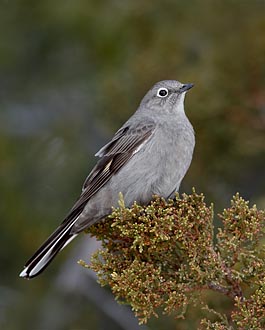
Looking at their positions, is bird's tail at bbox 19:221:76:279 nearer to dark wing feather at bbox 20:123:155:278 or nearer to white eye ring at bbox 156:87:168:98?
dark wing feather at bbox 20:123:155:278

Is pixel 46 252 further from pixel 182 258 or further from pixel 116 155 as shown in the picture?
pixel 182 258

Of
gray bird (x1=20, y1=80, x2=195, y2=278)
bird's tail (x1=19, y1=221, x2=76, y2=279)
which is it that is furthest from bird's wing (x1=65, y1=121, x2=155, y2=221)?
bird's tail (x1=19, y1=221, x2=76, y2=279)

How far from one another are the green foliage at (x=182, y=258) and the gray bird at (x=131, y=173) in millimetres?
942

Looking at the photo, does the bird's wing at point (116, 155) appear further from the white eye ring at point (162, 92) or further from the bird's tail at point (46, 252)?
the white eye ring at point (162, 92)

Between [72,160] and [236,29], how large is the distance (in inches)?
103

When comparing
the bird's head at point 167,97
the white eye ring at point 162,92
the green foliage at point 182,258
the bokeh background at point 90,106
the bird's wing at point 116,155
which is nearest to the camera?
the green foliage at point 182,258

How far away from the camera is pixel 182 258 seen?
5207 millimetres

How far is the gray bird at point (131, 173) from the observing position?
20.0 ft

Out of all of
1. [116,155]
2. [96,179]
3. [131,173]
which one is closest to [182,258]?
[131,173]

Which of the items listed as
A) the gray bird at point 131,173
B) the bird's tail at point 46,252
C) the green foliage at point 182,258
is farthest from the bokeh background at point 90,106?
the bird's tail at point 46,252

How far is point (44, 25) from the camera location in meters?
10.1

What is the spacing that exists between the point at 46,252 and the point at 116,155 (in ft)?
3.50

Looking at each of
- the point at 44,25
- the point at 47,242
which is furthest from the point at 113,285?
the point at 44,25

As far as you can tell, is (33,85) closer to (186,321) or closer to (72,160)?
(72,160)
